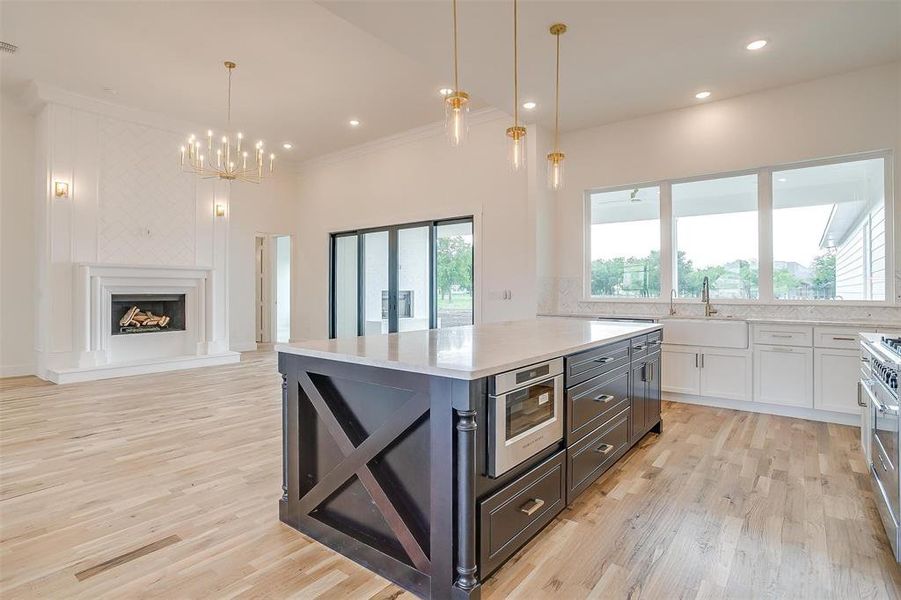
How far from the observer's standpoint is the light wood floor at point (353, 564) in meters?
1.80

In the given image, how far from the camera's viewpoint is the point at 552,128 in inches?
225

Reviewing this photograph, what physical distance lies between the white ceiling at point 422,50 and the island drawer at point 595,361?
2438mm

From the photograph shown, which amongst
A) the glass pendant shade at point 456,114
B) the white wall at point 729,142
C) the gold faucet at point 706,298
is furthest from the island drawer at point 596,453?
the white wall at point 729,142

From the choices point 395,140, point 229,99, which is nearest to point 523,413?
point 229,99

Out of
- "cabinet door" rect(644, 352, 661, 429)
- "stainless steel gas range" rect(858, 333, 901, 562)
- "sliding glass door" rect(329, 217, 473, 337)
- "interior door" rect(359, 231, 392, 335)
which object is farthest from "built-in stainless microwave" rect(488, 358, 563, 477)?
"interior door" rect(359, 231, 392, 335)

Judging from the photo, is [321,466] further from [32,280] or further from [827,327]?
[32,280]

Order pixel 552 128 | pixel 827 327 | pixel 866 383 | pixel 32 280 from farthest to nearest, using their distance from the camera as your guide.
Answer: pixel 32 280, pixel 552 128, pixel 827 327, pixel 866 383

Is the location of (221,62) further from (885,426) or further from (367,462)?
(885,426)

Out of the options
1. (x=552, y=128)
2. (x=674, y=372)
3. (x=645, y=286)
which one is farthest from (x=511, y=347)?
(x=552, y=128)

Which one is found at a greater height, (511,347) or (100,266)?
(100,266)

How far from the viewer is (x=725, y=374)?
4.48 m

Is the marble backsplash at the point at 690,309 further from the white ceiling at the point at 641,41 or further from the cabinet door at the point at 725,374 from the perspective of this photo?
the white ceiling at the point at 641,41

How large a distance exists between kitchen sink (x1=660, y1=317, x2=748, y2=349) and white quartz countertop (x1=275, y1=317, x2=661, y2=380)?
6.64ft

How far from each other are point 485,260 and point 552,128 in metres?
1.85
